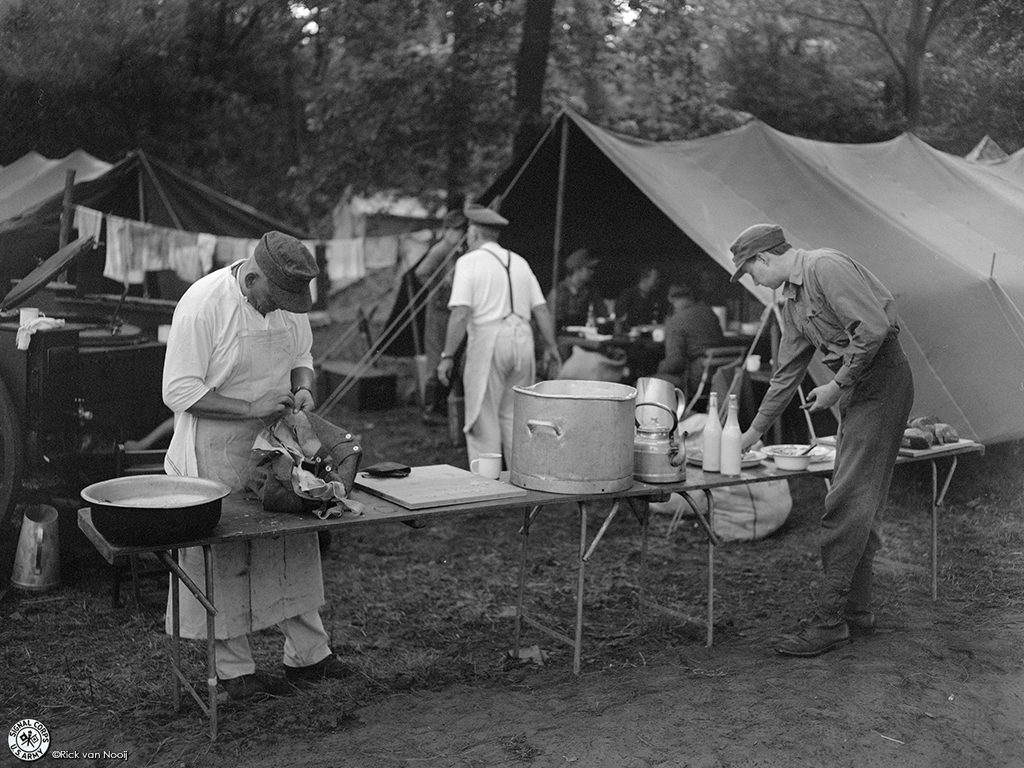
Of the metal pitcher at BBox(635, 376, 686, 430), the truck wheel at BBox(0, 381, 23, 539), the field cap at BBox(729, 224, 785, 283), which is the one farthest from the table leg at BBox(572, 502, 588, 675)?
the truck wheel at BBox(0, 381, 23, 539)

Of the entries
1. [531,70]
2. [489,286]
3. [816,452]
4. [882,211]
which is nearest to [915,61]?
[531,70]

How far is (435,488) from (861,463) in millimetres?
1691

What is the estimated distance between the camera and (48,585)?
4.86 metres

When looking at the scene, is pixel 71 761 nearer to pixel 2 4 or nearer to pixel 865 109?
pixel 2 4

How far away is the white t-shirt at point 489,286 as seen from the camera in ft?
20.5

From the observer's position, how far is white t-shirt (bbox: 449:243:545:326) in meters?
6.24

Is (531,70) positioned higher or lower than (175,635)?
higher

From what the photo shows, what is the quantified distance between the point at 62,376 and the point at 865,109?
30.9 feet

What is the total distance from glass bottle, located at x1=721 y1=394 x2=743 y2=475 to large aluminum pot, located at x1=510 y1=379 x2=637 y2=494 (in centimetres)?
56

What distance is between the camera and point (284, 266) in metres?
3.43

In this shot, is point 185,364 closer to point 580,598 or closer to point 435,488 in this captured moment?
point 435,488

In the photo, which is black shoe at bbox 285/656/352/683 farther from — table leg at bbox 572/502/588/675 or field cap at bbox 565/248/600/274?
field cap at bbox 565/248/600/274

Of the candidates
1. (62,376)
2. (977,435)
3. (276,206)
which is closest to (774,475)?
(977,435)

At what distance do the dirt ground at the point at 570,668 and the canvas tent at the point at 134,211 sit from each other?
218cm
